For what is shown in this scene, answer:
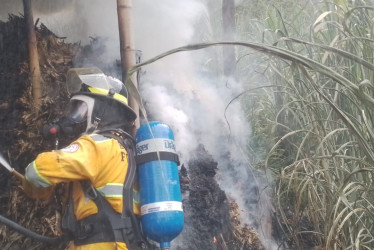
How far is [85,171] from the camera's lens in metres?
3.03

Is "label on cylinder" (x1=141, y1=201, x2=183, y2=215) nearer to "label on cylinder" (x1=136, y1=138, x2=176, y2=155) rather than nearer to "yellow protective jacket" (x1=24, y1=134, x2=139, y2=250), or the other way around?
"yellow protective jacket" (x1=24, y1=134, x2=139, y2=250)

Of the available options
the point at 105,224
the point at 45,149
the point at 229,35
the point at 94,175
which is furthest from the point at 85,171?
the point at 229,35

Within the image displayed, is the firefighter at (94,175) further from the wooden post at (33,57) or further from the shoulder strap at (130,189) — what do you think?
the wooden post at (33,57)

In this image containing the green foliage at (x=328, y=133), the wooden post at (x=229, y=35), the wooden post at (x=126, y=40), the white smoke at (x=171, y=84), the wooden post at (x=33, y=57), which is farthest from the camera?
the wooden post at (x=229, y=35)

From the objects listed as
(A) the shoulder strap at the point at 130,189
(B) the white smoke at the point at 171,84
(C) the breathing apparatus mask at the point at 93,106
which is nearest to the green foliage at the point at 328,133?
(B) the white smoke at the point at 171,84

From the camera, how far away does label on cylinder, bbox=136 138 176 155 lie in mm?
3352

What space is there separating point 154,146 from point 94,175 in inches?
18.6

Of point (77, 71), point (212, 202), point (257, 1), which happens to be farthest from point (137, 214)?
point (257, 1)

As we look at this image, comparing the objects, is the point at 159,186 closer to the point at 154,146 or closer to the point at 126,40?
the point at 154,146

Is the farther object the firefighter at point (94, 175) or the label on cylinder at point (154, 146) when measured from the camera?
the label on cylinder at point (154, 146)

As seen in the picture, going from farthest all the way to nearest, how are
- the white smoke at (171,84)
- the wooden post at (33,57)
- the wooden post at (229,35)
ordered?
1. the wooden post at (229,35)
2. the white smoke at (171,84)
3. the wooden post at (33,57)

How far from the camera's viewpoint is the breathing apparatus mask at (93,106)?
335 centimetres

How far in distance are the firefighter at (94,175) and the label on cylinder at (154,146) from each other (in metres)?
0.09

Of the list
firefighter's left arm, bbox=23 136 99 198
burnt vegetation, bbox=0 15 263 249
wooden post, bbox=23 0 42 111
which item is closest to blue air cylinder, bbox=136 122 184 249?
firefighter's left arm, bbox=23 136 99 198
